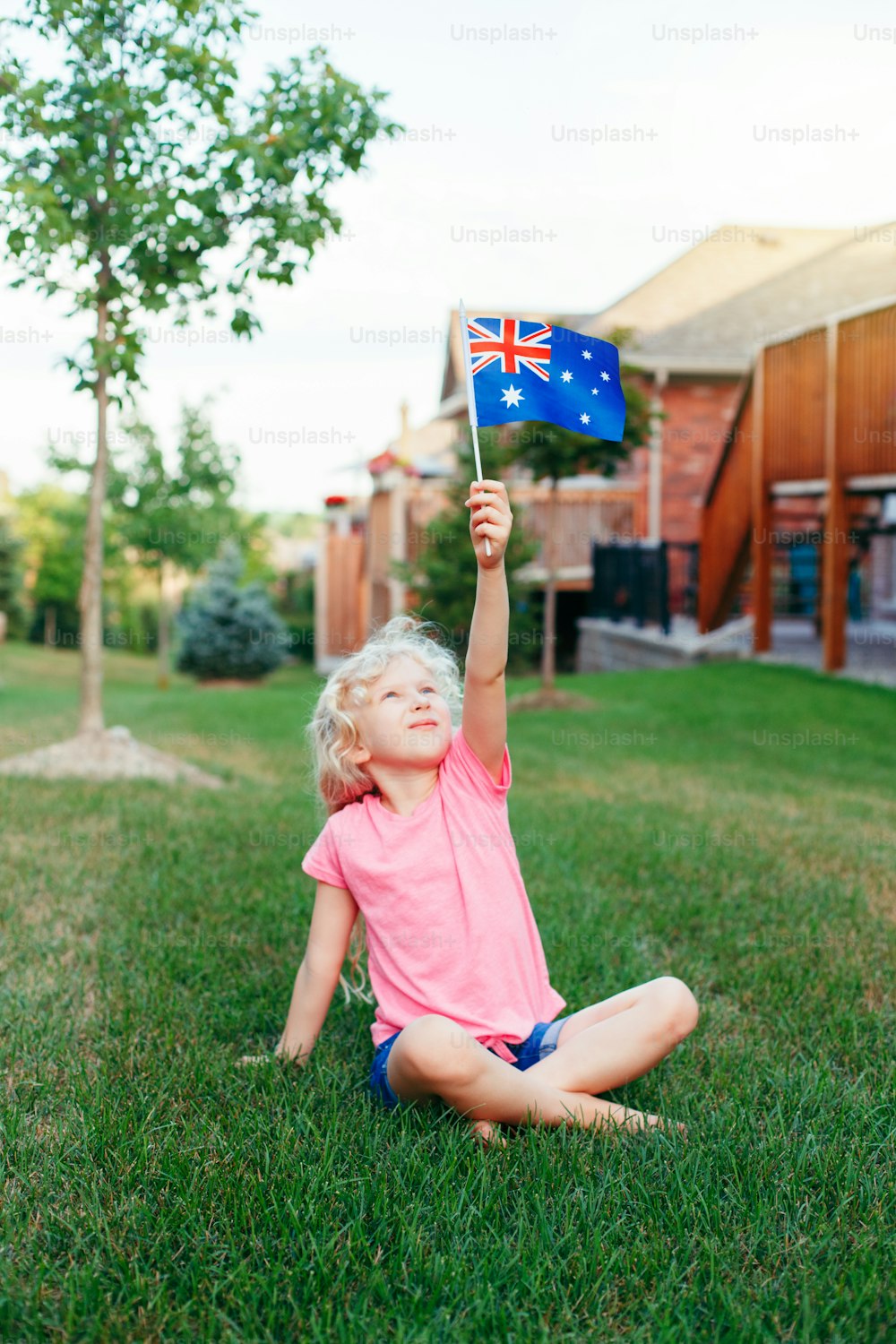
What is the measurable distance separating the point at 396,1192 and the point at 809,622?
16.0 metres

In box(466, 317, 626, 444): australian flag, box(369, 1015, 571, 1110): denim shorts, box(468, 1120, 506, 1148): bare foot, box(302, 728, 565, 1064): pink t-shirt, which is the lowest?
box(468, 1120, 506, 1148): bare foot

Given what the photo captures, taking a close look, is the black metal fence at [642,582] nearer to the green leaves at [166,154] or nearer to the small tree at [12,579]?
the green leaves at [166,154]

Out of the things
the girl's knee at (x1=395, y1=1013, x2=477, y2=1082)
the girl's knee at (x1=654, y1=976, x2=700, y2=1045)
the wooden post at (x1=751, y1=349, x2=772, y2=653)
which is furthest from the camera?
the wooden post at (x1=751, y1=349, x2=772, y2=653)

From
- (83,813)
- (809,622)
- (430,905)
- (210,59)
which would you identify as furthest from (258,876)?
(809,622)

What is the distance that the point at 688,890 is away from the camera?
438 centimetres

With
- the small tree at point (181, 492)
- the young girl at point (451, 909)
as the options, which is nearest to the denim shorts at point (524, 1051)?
the young girl at point (451, 909)

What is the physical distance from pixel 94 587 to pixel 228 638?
1448cm

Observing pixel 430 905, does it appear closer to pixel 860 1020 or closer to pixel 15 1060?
pixel 15 1060

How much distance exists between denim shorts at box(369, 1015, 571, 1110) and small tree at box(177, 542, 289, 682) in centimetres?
1896

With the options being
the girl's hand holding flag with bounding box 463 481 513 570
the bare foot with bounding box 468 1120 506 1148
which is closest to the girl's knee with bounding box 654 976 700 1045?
the bare foot with bounding box 468 1120 506 1148

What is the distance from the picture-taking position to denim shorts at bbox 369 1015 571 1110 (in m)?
2.54

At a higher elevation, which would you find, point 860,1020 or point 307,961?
point 307,961

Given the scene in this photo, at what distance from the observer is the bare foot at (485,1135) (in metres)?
2.31

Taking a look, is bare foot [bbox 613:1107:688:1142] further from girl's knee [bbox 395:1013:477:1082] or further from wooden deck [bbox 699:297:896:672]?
wooden deck [bbox 699:297:896:672]
